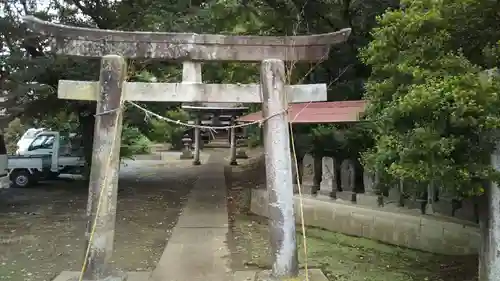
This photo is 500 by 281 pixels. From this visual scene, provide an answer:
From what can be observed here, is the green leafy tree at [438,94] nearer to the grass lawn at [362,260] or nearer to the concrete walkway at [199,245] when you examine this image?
the grass lawn at [362,260]

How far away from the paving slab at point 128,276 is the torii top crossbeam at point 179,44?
2.86m

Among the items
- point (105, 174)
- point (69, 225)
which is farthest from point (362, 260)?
point (69, 225)

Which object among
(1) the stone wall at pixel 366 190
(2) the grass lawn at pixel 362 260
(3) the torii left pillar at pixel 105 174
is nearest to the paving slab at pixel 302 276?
(2) the grass lawn at pixel 362 260

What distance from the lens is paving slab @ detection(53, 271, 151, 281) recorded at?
638cm

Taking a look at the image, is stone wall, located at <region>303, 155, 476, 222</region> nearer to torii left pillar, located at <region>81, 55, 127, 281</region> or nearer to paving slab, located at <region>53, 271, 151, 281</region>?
paving slab, located at <region>53, 271, 151, 281</region>

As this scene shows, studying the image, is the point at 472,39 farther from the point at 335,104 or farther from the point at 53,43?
the point at 53,43

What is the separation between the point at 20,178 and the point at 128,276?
11.7 meters

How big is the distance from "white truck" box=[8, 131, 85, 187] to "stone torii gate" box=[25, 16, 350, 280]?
11.4 metres

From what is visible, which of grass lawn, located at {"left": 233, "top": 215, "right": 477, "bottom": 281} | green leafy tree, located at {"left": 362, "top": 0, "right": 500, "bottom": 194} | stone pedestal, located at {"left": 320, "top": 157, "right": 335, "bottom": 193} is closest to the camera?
green leafy tree, located at {"left": 362, "top": 0, "right": 500, "bottom": 194}

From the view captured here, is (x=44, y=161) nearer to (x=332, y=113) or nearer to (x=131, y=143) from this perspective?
(x=131, y=143)

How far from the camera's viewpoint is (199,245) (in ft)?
27.8

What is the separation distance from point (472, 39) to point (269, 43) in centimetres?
245

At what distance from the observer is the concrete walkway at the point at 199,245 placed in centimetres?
675

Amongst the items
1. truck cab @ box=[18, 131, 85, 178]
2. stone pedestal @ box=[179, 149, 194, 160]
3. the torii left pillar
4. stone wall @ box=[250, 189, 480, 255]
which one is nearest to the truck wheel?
truck cab @ box=[18, 131, 85, 178]
